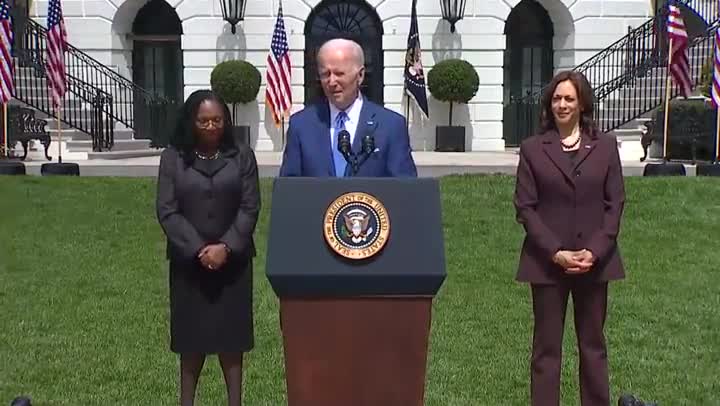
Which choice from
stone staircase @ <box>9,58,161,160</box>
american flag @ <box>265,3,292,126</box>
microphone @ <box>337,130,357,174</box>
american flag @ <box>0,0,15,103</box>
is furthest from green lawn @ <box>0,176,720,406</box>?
american flag @ <box>265,3,292,126</box>

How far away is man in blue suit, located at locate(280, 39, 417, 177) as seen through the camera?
4.60 metres

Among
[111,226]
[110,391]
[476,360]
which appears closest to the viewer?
[110,391]

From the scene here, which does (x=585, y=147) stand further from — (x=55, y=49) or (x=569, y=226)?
(x=55, y=49)

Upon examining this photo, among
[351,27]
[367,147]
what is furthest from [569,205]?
[351,27]

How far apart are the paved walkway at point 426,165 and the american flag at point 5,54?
138 centimetres

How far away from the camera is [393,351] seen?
170 inches

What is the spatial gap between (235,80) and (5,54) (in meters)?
5.27

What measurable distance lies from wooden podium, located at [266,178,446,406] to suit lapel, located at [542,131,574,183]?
3.03 ft

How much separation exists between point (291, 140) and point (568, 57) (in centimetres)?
1981

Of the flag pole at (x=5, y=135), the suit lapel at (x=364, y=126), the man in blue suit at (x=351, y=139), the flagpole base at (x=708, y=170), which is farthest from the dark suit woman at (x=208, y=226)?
the flag pole at (x=5, y=135)

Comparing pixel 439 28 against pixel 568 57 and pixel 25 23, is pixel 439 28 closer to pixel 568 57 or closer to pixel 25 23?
pixel 568 57

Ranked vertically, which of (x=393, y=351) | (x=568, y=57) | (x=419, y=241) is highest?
(x=568, y=57)

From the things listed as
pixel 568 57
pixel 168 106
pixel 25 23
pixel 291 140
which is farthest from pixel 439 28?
pixel 291 140

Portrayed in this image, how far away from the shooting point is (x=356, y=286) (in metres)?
4.25
